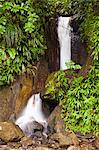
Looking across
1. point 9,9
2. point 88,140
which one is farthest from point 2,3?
point 88,140

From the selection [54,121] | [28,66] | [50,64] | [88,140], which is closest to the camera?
[88,140]

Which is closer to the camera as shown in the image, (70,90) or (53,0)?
(70,90)

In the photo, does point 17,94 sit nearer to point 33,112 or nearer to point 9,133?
point 33,112

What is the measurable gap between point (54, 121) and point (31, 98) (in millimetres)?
1038

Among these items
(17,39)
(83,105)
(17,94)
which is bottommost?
(83,105)

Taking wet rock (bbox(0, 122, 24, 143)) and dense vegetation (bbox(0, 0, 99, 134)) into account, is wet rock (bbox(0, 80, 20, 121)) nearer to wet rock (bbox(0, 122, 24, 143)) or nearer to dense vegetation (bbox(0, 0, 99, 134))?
dense vegetation (bbox(0, 0, 99, 134))

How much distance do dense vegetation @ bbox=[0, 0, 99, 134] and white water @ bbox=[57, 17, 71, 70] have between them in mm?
804

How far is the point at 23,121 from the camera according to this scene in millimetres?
6309

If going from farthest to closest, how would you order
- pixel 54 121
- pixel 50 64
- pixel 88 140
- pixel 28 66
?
pixel 50 64, pixel 28 66, pixel 54 121, pixel 88 140

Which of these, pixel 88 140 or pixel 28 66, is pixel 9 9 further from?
pixel 88 140

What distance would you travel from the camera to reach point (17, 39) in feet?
19.8

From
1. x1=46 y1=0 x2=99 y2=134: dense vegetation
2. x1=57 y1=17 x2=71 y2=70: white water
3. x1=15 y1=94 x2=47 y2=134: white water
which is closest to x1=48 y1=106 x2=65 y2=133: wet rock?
x1=46 y1=0 x2=99 y2=134: dense vegetation

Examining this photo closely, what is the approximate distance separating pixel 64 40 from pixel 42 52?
50.7 inches

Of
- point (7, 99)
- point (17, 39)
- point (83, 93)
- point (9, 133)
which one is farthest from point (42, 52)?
point (9, 133)
